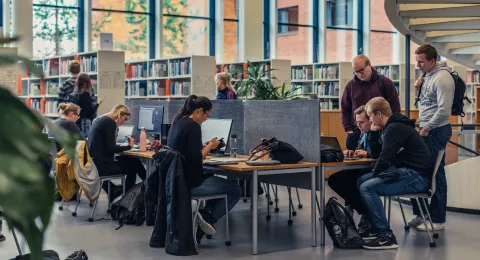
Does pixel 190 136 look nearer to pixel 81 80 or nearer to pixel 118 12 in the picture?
pixel 81 80

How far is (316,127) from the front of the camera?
468cm

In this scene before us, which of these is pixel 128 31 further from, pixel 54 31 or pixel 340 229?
pixel 340 229

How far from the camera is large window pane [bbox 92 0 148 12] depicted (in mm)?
12688

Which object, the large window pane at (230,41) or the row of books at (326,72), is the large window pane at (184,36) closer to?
the large window pane at (230,41)

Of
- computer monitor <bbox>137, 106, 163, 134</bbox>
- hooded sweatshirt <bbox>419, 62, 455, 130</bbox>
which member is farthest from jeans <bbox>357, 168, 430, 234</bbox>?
computer monitor <bbox>137, 106, 163, 134</bbox>

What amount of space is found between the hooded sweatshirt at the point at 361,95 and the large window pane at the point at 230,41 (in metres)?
8.74

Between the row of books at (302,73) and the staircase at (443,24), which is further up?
the staircase at (443,24)

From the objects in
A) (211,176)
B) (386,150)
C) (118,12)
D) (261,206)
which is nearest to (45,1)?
(118,12)

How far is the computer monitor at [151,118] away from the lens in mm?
6461

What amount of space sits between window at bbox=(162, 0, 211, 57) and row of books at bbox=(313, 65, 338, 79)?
2.35 m

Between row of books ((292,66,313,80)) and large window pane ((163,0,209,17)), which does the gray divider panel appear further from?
row of books ((292,66,313,80))

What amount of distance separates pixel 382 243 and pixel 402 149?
0.65 m

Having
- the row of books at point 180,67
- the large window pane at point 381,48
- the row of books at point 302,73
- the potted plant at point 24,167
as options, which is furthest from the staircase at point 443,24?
the potted plant at point 24,167

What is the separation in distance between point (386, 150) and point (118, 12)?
372 inches
